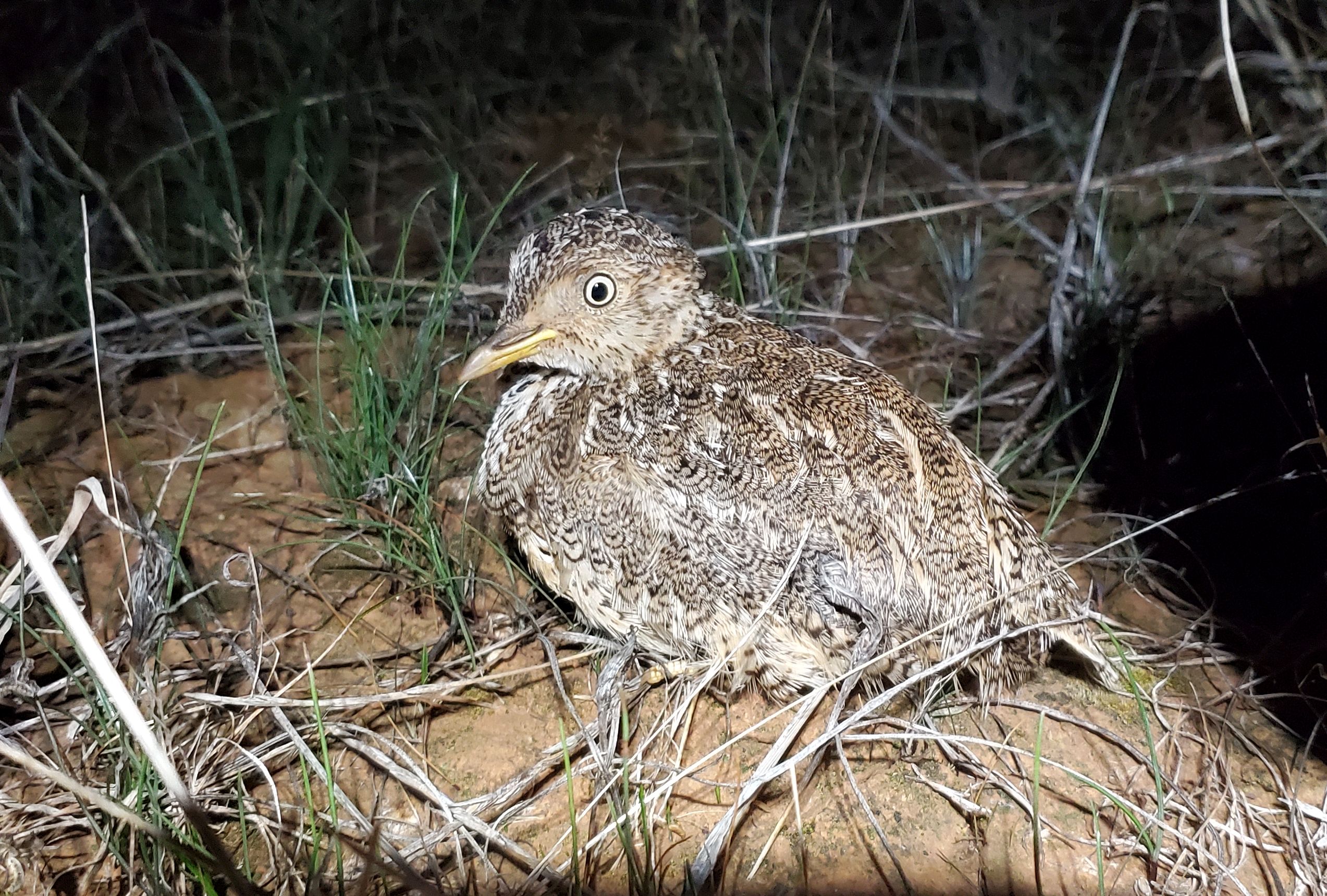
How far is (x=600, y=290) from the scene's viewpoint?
77.3 inches

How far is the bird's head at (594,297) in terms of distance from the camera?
1953 millimetres

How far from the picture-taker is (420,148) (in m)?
3.59

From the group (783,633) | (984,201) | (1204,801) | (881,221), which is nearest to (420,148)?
(881,221)

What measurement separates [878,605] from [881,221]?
126 centimetres

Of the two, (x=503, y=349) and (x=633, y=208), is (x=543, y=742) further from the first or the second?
(x=633, y=208)

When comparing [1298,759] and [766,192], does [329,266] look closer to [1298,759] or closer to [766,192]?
[766,192]

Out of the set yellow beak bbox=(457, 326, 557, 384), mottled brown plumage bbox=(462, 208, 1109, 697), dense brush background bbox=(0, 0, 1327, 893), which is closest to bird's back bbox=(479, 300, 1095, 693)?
mottled brown plumage bbox=(462, 208, 1109, 697)

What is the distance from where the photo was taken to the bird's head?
1.95m

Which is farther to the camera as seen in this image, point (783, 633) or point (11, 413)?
point (11, 413)

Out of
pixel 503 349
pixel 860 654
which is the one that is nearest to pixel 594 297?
pixel 503 349

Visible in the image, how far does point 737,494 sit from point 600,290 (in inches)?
21.7

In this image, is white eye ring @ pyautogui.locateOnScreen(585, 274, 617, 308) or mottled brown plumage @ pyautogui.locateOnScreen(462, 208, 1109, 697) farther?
white eye ring @ pyautogui.locateOnScreen(585, 274, 617, 308)

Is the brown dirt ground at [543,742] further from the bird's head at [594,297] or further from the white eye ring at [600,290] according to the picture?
the white eye ring at [600,290]

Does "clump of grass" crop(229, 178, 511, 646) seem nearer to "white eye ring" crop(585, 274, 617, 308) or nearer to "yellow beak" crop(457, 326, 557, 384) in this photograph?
"yellow beak" crop(457, 326, 557, 384)
